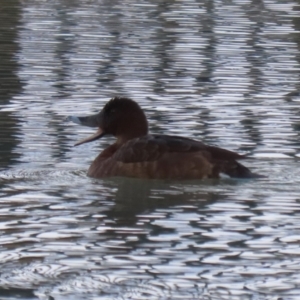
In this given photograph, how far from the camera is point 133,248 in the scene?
7.35 metres

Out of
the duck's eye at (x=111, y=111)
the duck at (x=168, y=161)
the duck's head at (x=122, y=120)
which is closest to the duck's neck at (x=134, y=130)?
the duck's head at (x=122, y=120)

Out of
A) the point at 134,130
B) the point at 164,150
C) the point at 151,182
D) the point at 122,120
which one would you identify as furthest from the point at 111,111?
the point at 151,182

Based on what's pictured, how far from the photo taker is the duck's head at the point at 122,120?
1053 cm

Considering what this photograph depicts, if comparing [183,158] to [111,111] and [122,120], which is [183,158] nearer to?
[122,120]

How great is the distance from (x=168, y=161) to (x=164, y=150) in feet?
0.33

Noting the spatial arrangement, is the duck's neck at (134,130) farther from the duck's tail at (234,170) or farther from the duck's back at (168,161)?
the duck's tail at (234,170)

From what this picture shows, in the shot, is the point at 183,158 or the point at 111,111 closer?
the point at 183,158

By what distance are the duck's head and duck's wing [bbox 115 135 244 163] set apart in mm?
597

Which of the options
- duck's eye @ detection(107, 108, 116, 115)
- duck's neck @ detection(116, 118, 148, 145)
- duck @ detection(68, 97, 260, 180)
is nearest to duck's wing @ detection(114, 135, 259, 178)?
duck @ detection(68, 97, 260, 180)

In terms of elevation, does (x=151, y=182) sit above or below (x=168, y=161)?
below

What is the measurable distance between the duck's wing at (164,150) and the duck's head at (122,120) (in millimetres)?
597

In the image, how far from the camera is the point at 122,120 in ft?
34.7

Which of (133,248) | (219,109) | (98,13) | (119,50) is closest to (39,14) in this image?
(98,13)

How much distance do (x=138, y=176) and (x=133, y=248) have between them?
8.31 ft
